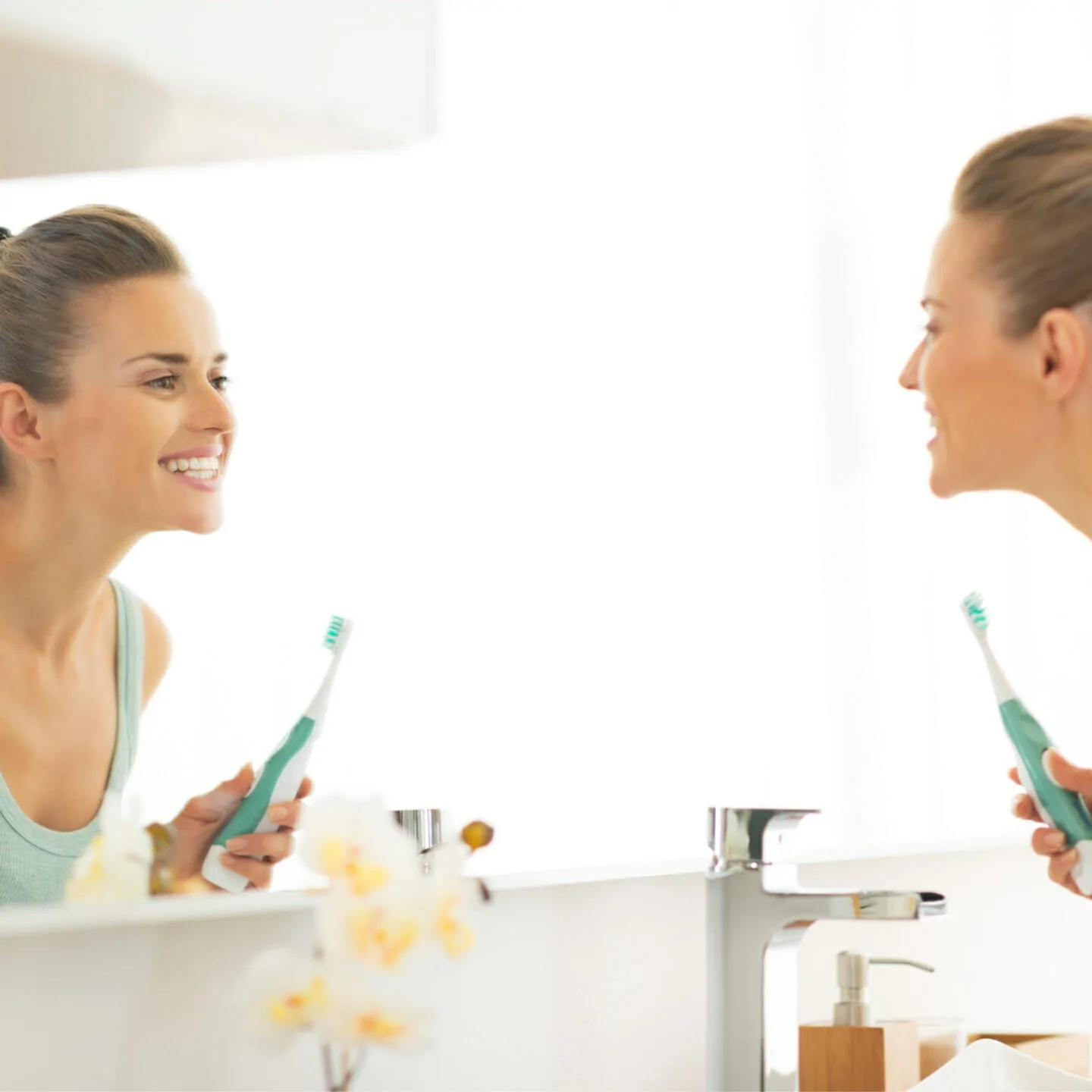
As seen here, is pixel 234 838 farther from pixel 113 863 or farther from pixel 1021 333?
pixel 1021 333

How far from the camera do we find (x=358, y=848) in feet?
2.27

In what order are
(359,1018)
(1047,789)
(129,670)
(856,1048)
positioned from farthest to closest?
1. (1047,789)
2. (856,1048)
3. (129,670)
4. (359,1018)

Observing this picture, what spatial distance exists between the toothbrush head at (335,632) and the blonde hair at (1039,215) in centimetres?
51

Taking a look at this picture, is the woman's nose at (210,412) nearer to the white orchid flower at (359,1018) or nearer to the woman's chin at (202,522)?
the woman's chin at (202,522)

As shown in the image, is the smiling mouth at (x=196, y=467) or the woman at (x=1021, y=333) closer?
the smiling mouth at (x=196, y=467)

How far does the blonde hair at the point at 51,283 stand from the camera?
→ 2.37ft

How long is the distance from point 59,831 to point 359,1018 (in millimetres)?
169

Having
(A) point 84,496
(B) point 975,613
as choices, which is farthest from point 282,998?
(B) point 975,613

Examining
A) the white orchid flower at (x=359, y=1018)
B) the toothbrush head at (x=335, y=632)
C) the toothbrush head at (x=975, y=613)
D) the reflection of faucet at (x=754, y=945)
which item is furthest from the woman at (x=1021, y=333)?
the white orchid flower at (x=359, y=1018)


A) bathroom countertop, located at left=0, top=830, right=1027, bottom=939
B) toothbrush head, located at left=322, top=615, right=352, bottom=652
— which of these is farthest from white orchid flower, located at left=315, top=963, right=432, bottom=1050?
toothbrush head, located at left=322, top=615, right=352, bottom=652

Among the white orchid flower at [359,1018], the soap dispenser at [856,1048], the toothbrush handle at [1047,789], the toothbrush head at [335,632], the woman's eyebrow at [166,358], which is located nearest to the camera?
the white orchid flower at [359,1018]

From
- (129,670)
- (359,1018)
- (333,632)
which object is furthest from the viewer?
(333,632)

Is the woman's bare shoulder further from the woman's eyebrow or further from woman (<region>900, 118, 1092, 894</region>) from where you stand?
woman (<region>900, 118, 1092, 894</region>)

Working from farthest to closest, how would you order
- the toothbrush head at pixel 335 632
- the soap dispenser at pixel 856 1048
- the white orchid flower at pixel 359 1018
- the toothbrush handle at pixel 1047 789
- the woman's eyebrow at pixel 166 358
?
the toothbrush handle at pixel 1047 789 → the soap dispenser at pixel 856 1048 → the toothbrush head at pixel 335 632 → the woman's eyebrow at pixel 166 358 → the white orchid flower at pixel 359 1018
